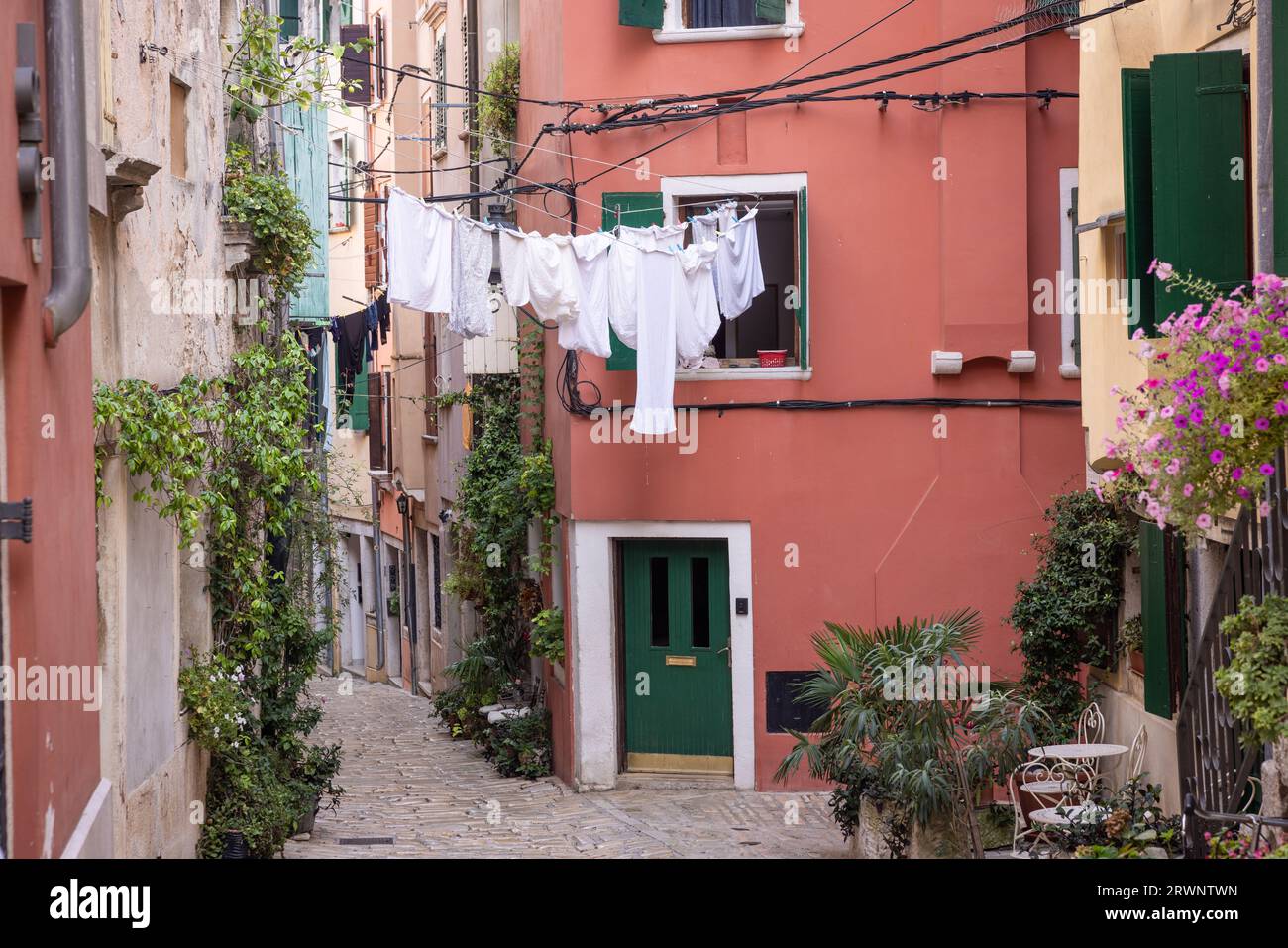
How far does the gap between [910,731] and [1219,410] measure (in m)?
4.83

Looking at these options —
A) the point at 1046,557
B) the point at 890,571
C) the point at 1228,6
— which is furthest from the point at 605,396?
the point at 1228,6

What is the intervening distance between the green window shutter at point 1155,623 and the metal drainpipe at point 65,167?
7783 mm

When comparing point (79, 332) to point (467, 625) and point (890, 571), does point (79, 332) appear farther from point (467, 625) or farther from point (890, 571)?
point (467, 625)

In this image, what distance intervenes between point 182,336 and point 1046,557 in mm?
7599

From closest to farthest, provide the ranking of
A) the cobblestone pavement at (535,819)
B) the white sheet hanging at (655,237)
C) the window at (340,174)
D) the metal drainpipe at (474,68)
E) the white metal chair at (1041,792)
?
the white metal chair at (1041,792), the cobblestone pavement at (535,819), the white sheet hanging at (655,237), the metal drainpipe at (474,68), the window at (340,174)

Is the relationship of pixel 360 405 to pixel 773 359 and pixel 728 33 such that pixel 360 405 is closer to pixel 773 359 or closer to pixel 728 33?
pixel 773 359

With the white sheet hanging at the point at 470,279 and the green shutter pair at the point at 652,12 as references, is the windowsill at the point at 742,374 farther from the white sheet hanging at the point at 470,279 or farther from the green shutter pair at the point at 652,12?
the green shutter pair at the point at 652,12

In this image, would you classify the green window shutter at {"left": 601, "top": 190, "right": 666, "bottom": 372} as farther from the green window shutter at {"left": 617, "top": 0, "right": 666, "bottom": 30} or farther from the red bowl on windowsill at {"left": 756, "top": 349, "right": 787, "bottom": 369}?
the green window shutter at {"left": 617, "top": 0, "right": 666, "bottom": 30}

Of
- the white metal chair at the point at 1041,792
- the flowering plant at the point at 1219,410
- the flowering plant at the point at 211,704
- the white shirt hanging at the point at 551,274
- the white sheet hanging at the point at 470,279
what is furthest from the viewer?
the white shirt hanging at the point at 551,274

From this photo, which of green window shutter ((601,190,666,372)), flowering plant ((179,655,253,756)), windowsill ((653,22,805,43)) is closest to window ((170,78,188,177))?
flowering plant ((179,655,253,756))

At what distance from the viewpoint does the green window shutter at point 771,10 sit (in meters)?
14.9

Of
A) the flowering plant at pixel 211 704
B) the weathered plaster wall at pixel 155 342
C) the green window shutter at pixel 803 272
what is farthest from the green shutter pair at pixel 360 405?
the flowering plant at pixel 211 704

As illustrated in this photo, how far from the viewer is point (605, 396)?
15.5m
